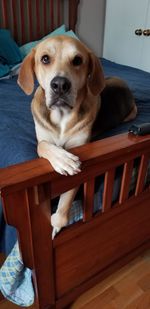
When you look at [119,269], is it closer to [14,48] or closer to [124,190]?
[124,190]

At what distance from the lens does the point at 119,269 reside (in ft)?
4.20

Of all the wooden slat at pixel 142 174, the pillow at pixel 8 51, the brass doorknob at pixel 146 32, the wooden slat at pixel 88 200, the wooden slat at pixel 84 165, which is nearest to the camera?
the wooden slat at pixel 84 165

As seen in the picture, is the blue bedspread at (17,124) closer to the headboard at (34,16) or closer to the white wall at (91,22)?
the headboard at (34,16)

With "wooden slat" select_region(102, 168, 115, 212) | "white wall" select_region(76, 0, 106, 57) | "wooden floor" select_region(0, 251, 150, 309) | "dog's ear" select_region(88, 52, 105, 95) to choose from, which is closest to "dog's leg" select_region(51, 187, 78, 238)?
"wooden slat" select_region(102, 168, 115, 212)

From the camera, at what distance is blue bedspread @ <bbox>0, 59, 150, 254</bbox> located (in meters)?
1.00

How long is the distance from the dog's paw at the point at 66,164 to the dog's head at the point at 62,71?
0.30 m

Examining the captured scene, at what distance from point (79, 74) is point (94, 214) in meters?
0.52

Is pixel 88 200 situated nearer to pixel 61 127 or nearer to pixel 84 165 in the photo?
pixel 84 165

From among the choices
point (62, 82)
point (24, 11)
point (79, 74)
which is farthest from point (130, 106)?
point (24, 11)

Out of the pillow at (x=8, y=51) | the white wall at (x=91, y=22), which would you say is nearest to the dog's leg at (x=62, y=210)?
the pillow at (x=8, y=51)

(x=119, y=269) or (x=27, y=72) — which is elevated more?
(x=27, y=72)

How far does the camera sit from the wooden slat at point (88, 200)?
0.82 m

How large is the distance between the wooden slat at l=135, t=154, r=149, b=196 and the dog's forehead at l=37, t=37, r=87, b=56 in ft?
1.48

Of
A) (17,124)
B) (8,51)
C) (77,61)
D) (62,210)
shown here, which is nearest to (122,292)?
(62,210)
